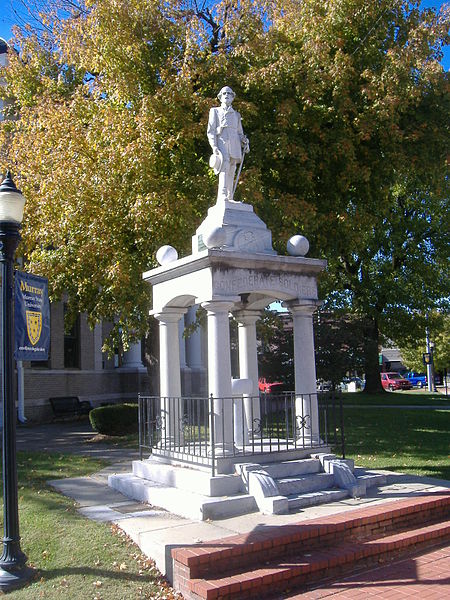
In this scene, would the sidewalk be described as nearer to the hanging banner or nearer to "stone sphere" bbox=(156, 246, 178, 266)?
the hanging banner

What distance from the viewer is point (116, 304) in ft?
47.4

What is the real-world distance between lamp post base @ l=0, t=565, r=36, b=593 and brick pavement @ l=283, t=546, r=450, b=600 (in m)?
2.51

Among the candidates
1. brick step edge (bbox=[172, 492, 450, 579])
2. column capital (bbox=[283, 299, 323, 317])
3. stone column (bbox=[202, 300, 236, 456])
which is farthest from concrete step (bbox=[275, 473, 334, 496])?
column capital (bbox=[283, 299, 323, 317])

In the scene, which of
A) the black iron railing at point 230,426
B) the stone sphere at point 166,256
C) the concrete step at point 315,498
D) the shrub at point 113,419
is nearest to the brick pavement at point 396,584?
the concrete step at point 315,498

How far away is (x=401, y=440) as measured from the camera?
14602 millimetres

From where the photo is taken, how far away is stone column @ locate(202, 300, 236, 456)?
8.00m

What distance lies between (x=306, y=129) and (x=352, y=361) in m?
12.8

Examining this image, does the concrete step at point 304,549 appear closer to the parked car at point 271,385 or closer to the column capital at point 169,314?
the column capital at point 169,314

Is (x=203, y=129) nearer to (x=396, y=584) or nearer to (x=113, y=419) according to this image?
(x=113, y=419)

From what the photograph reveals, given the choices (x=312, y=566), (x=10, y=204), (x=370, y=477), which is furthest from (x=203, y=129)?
(x=312, y=566)

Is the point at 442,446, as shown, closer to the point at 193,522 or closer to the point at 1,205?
the point at 193,522

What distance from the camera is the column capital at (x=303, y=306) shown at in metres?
8.94

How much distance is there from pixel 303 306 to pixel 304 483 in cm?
254

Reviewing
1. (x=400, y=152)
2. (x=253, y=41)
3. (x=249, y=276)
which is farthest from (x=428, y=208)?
(x=249, y=276)
